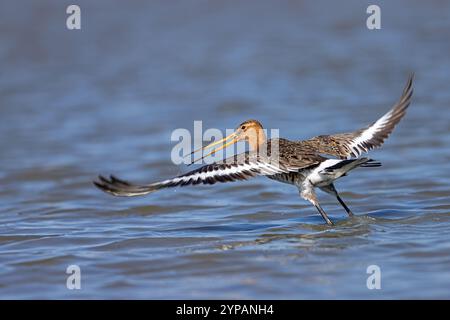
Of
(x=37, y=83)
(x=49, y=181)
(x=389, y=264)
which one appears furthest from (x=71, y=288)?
(x=37, y=83)

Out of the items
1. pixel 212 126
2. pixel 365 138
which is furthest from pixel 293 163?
pixel 212 126

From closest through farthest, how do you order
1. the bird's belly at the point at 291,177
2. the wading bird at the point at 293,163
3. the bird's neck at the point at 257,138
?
the wading bird at the point at 293,163
the bird's belly at the point at 291,177
the bird's neck at the point at 257,138

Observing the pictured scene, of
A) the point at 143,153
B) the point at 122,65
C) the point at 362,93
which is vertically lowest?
the point at 143,153

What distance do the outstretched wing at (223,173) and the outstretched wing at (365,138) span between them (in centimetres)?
108

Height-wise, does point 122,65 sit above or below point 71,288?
above

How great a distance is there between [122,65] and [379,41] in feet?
19.8

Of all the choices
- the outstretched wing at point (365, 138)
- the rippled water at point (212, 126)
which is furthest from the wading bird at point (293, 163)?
the rippled water at point (212, 126)

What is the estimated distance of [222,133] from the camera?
1532 cm

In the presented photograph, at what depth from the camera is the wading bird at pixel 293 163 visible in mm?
9055

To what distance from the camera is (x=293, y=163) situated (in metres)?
9.60

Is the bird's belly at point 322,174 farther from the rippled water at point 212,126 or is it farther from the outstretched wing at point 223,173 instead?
the rippled water at point 212,126

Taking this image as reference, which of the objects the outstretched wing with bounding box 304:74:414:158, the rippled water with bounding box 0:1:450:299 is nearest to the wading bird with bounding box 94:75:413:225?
the outstretched wing with bounding box 304:74:414:158

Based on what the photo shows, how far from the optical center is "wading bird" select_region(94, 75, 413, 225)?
905cm
